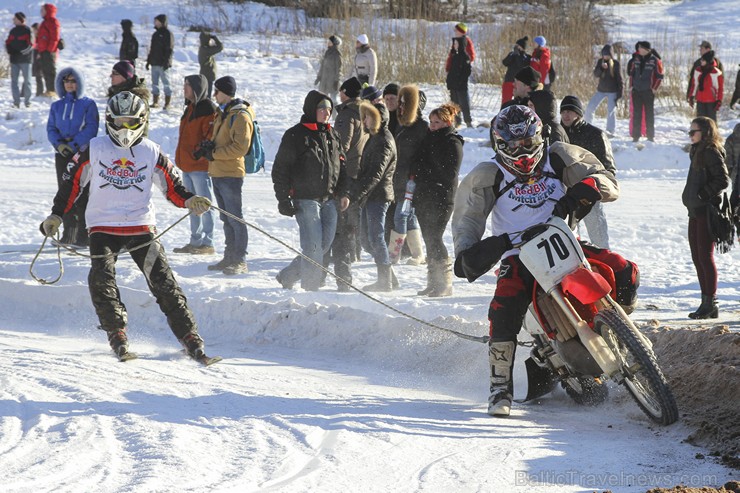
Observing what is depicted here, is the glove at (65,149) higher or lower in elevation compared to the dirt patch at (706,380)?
higher

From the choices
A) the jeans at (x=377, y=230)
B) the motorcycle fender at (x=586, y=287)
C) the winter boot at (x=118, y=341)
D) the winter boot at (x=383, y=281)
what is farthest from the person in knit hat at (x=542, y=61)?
the motorcycle fender at (x=586, y=287)

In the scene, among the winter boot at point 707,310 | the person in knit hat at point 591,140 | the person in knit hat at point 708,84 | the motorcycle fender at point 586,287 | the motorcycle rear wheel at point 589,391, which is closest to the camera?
the motorcycle fender at point 586,287

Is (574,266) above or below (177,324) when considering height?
above

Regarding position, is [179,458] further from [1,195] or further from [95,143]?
[1,195]

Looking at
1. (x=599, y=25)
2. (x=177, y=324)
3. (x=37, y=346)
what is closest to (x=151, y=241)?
(x=177, y=324)

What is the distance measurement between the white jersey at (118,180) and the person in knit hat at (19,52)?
1388 centimetres

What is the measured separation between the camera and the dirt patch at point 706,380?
18.6ft

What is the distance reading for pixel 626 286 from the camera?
632 centimetres

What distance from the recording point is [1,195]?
52.0 ft

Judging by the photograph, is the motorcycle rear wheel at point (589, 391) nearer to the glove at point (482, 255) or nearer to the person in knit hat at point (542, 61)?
the glove at point (482, 255)

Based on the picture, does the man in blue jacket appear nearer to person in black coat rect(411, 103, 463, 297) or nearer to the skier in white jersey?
the skier in white jersey

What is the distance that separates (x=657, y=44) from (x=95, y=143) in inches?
852

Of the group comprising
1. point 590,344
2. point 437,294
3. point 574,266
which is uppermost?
point 574,266

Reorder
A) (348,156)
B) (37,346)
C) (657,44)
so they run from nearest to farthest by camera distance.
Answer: (37,346) → (348,156) → (657,44)
